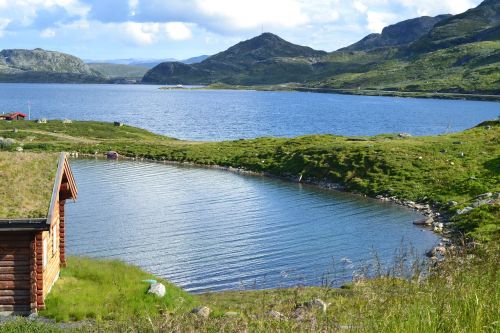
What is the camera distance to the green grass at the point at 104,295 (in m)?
23.8

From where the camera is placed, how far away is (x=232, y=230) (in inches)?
1750

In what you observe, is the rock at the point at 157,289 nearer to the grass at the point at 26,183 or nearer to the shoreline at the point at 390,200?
the grass at the point at 26,183

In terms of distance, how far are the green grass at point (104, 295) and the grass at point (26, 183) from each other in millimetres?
4151

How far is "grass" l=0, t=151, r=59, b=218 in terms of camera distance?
2431cm

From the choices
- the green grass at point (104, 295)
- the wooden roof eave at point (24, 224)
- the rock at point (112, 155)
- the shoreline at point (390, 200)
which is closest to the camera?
the wooden roof eave at point (24, 224)

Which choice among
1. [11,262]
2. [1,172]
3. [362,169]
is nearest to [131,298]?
[11,262]

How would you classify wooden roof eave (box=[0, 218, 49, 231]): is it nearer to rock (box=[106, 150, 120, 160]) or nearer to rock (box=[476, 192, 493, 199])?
rock (box=[476, 192, 493, 199])

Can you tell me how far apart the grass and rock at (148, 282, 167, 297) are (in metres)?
5.86

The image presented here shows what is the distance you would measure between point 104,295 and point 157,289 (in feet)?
7.85

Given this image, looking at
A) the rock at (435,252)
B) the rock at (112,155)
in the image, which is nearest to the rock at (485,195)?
the rock at (435,252)

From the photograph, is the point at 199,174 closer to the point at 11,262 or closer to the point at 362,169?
the point at 362,169

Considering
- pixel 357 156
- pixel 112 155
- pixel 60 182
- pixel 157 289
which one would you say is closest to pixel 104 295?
pixel 157 289

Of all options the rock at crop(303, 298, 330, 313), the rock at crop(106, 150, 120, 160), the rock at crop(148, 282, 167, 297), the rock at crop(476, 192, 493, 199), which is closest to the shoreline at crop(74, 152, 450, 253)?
the rock at crop(106, 150, 120, 160)

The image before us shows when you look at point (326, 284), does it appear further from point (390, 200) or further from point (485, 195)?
point (390, 200)
